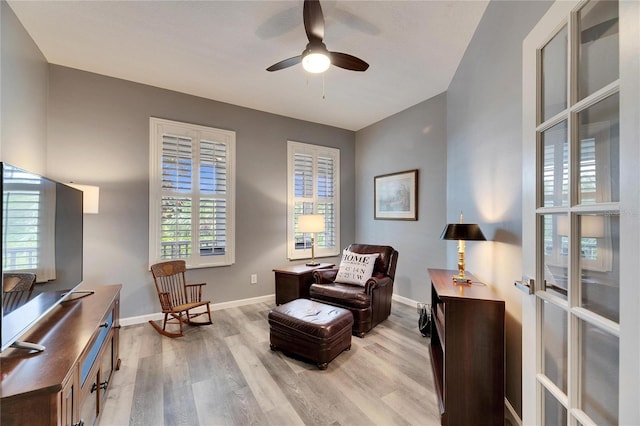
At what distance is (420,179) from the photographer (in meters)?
3.84

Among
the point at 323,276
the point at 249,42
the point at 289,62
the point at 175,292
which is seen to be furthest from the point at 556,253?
the point at 175,292

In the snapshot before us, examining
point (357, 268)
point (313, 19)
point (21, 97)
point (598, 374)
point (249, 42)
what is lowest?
point (357, 268)

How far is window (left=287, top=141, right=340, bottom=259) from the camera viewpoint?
4.41 meters

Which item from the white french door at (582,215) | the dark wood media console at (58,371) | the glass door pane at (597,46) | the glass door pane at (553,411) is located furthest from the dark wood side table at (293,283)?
the glass door pane at (597,46)

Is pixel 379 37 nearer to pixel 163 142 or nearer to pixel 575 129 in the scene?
pixel 575 129

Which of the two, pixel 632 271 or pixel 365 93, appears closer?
pixel 632 271

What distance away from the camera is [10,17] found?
6.84ft

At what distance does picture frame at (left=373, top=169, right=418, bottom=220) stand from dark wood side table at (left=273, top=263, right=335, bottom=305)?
1.54 meters

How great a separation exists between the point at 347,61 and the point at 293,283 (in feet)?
8.76

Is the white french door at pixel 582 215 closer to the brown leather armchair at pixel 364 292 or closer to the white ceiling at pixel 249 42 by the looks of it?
the white ceiling at pixel 249 42

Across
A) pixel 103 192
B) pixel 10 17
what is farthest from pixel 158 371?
pixel 10 17

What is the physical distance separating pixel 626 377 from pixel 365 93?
11.5ft

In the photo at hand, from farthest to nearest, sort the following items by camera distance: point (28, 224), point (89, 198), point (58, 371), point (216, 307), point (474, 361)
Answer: point (216, 307), point (89, 198), point (474, 361), point (28, 224), point (58, 371)

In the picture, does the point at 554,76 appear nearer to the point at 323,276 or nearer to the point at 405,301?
the point at 323,276
